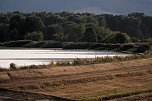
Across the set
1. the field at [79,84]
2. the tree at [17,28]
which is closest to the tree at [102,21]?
the tree at [17,28]

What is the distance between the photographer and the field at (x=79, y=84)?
23594 mm

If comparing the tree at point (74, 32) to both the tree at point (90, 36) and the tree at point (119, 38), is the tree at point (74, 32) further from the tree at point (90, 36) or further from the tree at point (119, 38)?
the tree at point (119, 38)

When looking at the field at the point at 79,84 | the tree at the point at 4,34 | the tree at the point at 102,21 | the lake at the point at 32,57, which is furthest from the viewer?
the tree at the point at 102,21

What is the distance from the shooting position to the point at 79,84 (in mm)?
28062

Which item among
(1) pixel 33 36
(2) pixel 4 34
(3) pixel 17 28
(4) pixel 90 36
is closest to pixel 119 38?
(4) pixel 90 36

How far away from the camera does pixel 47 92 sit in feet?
82.3

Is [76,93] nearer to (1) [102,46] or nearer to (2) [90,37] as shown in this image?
(1) [102,46]

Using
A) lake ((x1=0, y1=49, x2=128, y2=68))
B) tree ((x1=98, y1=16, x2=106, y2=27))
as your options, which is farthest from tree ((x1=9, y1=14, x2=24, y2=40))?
lake ((x1=0, y1=49, x2=128, y2=68))

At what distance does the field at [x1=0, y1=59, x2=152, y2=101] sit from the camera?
23594 mm

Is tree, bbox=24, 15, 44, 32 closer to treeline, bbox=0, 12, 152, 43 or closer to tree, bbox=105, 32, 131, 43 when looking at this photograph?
treeline, bbox=0, 12, 152, 43

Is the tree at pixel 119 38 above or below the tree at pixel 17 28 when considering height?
below

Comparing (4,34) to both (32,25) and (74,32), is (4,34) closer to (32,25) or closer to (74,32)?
(32,25)

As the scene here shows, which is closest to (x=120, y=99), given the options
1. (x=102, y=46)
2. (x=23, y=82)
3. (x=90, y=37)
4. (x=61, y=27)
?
(x=23, y=82)

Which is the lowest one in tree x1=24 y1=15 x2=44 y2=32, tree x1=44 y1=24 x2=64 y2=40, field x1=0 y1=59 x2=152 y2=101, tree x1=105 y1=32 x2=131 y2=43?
field x1=0 y1=59 x2=152 y2=101
